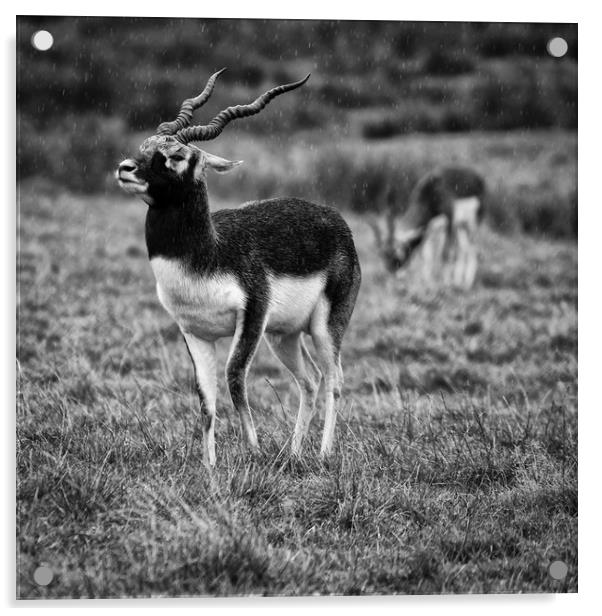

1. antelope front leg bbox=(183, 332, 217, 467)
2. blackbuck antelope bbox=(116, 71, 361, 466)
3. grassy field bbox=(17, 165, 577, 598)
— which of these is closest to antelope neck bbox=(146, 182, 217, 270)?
blackbuck antelope bbox=(116, 71, 361, 466)

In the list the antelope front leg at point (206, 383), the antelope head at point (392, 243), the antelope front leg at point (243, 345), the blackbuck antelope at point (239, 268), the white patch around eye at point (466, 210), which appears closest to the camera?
the blackbuck antelope at point (239, 268)

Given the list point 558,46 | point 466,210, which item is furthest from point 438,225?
point 558,46

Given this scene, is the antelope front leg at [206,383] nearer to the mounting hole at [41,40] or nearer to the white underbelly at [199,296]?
the white underbelly at [199,296]

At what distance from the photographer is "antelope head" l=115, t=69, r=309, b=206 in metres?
3.83

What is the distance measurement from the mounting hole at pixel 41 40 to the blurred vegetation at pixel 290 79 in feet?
0.09

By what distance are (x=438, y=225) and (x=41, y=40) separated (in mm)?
6012

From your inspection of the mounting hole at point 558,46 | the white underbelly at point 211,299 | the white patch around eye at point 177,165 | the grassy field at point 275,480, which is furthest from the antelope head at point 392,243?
the white patch around eye at point 177,165

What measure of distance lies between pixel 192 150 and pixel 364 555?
1.69 metres

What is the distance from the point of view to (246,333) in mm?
4070

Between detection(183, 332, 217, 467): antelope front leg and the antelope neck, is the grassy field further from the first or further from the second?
the antelope neck

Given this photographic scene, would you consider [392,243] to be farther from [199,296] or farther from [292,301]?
[199,296]

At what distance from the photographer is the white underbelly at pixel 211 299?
13.1 feet

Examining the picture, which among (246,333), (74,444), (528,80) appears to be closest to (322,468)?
(246,333)

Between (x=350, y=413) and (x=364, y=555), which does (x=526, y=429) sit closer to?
(x=350, y=413)
